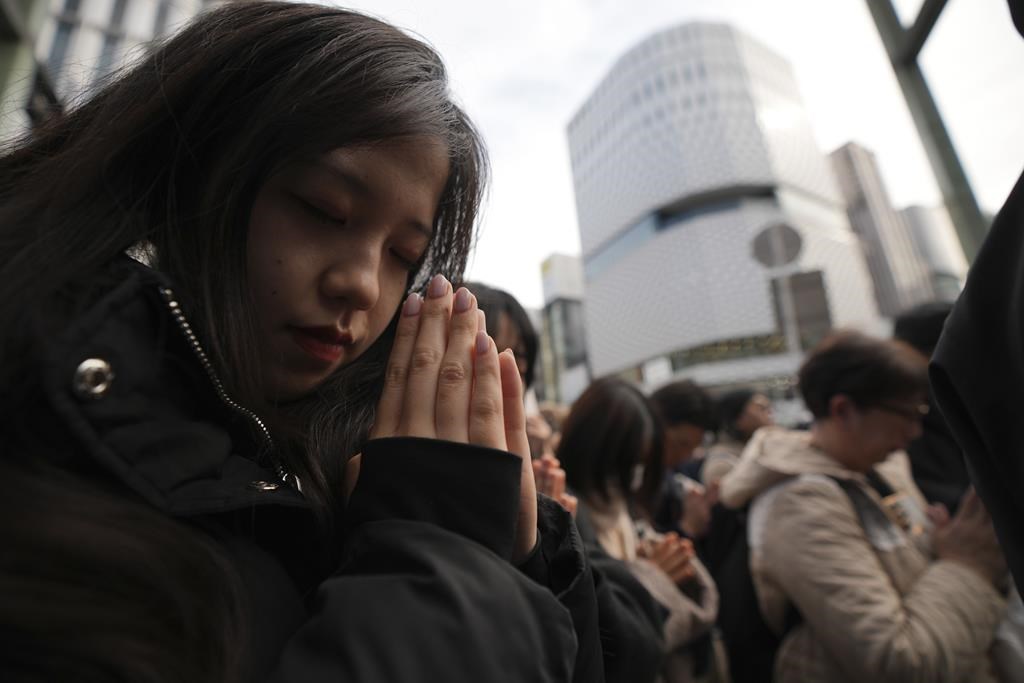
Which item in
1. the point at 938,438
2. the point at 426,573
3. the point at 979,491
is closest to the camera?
the point at 426,573

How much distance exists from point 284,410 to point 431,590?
1.63ft

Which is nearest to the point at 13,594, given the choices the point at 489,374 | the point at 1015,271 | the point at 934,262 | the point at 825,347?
the point at 489,374

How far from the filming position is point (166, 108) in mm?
737

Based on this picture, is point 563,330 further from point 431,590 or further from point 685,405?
point 431,590

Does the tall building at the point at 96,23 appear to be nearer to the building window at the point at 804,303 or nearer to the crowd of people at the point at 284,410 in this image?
the crowd of people at the point at 284,410

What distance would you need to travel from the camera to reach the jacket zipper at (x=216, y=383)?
560mm

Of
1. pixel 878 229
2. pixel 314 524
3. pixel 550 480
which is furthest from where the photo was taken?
pixel 878 229

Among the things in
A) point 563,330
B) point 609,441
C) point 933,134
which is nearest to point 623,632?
point 609,441

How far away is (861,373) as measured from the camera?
1951 mm

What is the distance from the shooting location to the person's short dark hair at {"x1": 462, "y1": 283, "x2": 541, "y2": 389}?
1.85m

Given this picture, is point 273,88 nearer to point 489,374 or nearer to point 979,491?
point 489,374

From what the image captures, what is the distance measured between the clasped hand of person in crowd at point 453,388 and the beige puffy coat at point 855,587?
4.40ft

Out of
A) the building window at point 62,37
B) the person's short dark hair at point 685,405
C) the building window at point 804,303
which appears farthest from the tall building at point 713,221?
the building window at point 62,37

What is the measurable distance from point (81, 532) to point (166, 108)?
0.63m
